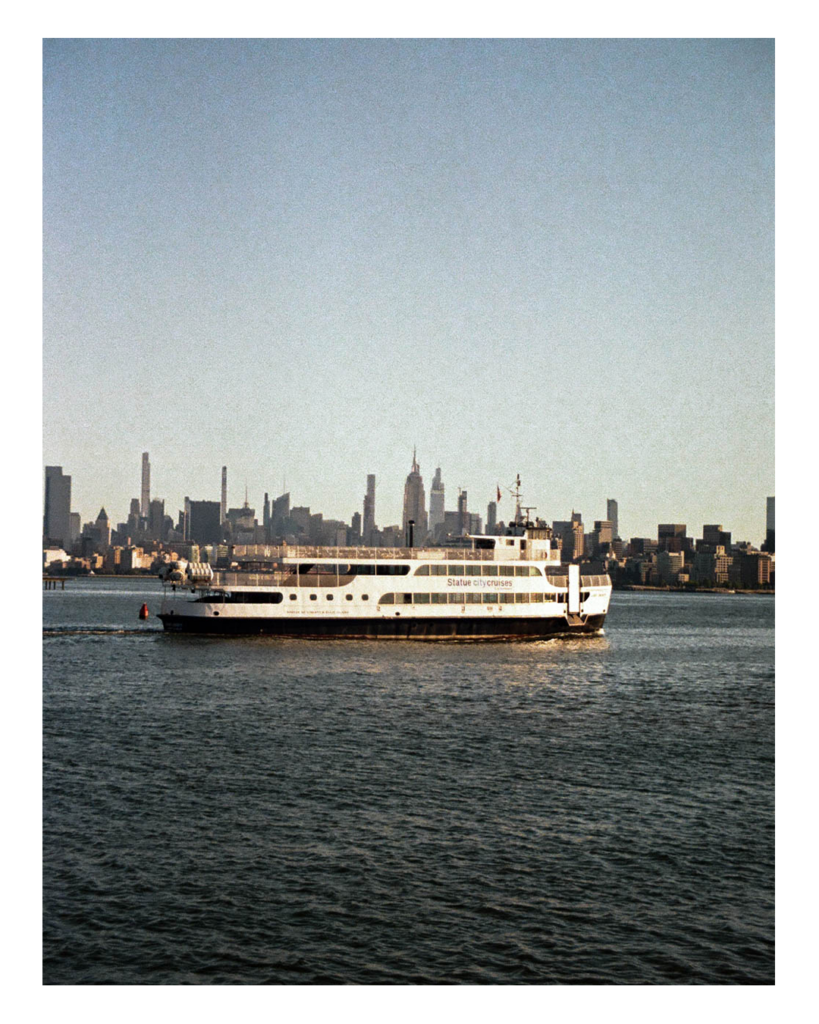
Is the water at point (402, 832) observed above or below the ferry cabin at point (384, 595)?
below

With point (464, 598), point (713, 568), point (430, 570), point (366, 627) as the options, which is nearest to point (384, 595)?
point (366, 627)

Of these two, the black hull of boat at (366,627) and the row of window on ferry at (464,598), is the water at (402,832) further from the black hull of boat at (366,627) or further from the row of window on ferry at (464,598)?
the row of window on ferry at (464,598)

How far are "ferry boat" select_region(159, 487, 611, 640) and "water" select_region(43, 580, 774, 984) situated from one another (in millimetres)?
10678

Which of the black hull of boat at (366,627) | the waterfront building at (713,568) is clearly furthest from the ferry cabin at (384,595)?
the waterfront building at (713,568)

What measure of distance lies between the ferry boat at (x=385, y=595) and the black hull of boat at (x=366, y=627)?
4 centimetres

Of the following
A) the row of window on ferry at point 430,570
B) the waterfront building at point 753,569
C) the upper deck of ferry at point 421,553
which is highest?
the upper deck of ferry at point 421,553

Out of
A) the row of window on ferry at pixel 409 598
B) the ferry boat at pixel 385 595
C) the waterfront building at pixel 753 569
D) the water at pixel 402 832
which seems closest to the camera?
the water at pixel 402 832

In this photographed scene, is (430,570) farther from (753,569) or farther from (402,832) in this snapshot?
(753,569)

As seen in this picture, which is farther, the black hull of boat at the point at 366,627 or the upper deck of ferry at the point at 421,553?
the upper deck of ferry at the point at 421,553

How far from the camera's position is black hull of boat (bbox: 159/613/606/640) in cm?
3903

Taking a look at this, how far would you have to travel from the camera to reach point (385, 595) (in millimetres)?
39750

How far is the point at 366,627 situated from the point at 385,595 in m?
1.50

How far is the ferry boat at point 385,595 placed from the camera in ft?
129
